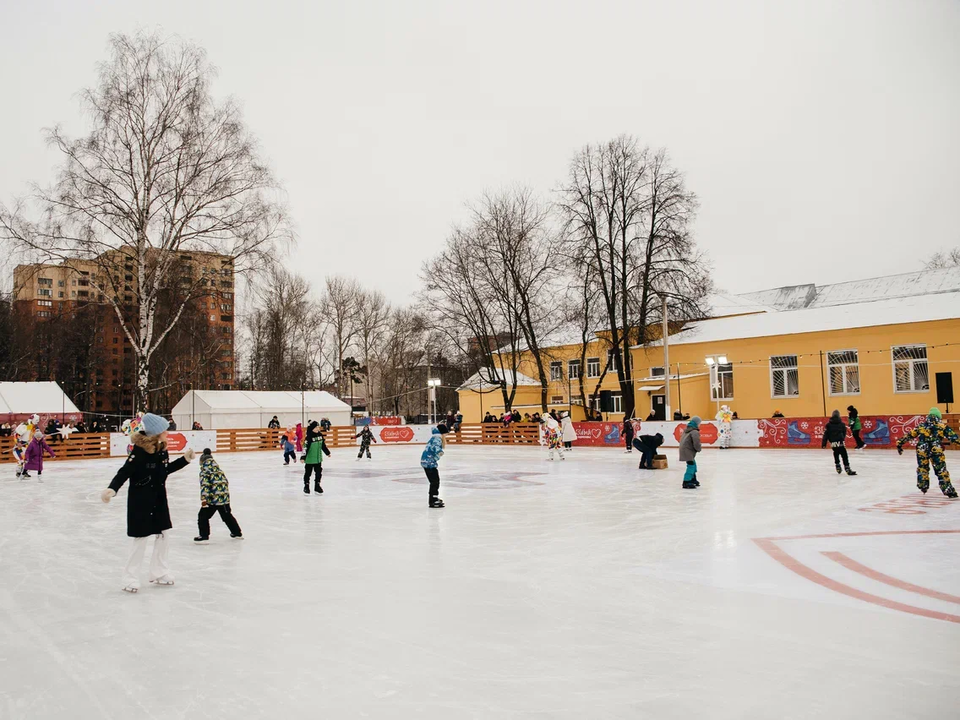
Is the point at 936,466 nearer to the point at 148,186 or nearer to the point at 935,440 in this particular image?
the point at 935,440

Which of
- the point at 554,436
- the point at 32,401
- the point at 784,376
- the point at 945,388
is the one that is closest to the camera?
the point at 554,436

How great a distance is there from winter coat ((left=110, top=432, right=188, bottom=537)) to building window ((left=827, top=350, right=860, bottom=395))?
28426mm

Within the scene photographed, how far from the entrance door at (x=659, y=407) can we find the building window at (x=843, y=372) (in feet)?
22.4

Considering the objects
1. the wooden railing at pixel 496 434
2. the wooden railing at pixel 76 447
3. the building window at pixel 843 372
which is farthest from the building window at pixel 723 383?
the wooden railing at pixel 76 447

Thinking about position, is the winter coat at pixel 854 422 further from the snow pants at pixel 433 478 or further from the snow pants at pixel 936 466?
the snow pants at pixel 433 478

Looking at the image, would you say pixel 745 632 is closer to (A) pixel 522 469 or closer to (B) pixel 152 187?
(A) pixel 522 469

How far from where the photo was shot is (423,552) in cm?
794

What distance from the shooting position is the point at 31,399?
3281 cm

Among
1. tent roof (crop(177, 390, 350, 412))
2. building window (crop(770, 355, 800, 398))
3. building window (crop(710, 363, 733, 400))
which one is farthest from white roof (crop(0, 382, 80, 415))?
building window (crop(770, 355, 800, 398))

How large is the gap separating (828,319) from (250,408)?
2756cm

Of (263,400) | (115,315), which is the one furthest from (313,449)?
(115,315)

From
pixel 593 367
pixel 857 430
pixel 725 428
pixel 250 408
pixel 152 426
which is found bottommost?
pixel 857 430

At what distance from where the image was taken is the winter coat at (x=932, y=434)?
36.4ft

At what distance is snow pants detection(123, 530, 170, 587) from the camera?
6.28 meters
